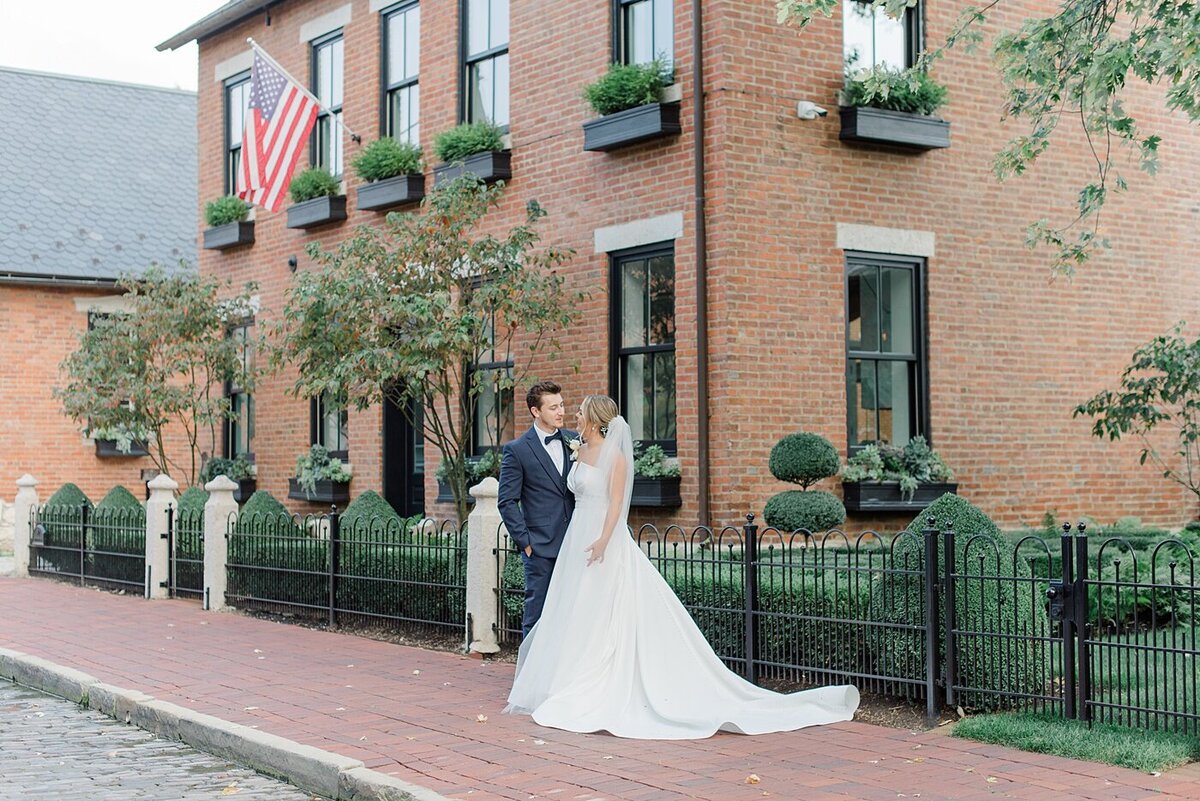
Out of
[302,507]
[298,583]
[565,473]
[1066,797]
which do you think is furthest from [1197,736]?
[302,507]

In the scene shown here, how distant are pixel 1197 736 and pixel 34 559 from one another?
1580 cm

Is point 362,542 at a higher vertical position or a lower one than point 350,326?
lower

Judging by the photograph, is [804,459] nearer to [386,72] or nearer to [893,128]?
[893,128]

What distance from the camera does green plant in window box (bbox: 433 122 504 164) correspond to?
15.5m

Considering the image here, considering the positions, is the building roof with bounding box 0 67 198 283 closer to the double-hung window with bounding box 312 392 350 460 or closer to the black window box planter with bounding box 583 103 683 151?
the double-hung window with bounding box 312 392 350 460

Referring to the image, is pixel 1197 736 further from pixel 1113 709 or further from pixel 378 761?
pixel 378 761

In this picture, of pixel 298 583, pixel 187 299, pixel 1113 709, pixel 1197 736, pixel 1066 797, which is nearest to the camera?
pixel 1066 797

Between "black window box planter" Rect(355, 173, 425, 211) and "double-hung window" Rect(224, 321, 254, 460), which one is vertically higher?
"black window box planter" Rect(355, 173, 425, 211)

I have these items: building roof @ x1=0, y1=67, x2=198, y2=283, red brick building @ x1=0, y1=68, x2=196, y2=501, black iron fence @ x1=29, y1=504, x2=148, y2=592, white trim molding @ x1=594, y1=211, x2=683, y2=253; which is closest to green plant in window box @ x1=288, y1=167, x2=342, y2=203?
black iron fence @ x1=29, y1=504, x2=148, y2=592

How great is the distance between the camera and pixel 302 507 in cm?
1891

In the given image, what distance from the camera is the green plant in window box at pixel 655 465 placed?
43.1 ft

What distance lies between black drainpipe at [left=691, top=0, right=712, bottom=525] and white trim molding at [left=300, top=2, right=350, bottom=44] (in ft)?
22.7

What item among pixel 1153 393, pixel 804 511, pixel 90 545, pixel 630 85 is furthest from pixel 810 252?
pixel 90 545

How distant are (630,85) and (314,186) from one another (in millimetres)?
6101
